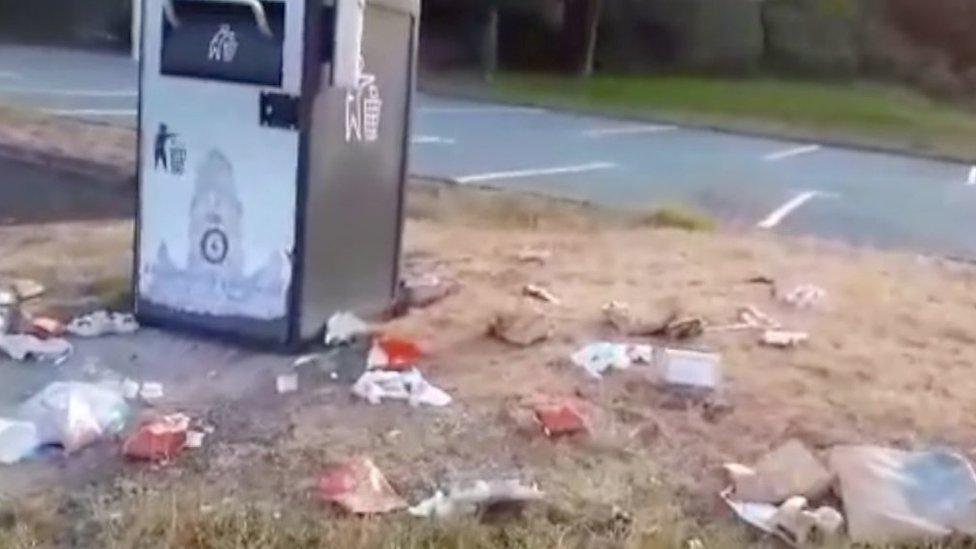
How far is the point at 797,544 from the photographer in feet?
11.8

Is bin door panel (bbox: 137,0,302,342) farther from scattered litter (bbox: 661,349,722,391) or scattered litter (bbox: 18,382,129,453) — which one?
scattered litter (bbox: 661,349,722,391)

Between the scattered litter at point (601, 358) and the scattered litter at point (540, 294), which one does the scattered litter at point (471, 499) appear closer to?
the scattered litter at point (601, 358)

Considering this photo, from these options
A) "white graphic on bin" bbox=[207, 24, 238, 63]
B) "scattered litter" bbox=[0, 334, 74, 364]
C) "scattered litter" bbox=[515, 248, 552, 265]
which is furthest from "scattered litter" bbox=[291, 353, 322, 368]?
"scattered litter" bbox=[515, 248, 552, 265]

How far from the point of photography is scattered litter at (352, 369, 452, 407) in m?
4.45

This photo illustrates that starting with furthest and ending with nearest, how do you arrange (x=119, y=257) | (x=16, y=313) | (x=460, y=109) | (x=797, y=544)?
(x=460, y=109) < (x=119, y=257) < (x=16, y=313) < (x=797, y=544)

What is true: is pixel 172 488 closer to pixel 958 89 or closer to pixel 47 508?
pixel 47 508

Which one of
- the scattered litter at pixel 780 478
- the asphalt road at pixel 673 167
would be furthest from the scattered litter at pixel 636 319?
the asphalt road at pixel 673 167

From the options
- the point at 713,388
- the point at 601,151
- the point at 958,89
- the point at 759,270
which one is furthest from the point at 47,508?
the point at 958,89

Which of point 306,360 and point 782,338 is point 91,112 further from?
point 782,338

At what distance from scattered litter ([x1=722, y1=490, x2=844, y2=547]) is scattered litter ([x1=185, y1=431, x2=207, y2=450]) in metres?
1.39

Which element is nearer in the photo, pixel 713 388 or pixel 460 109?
pixel 713 388

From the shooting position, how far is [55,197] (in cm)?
901

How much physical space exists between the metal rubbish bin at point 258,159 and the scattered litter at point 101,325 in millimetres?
59

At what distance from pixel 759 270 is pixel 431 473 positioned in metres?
2.93
